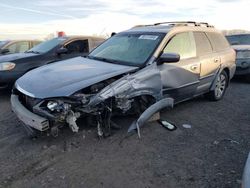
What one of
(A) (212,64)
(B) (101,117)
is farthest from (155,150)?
(A) (212,64)

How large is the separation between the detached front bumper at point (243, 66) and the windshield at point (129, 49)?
5090mm


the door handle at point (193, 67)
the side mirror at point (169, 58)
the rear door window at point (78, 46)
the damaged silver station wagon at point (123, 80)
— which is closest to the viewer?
the damaged silver station wagon at point (123, 80)

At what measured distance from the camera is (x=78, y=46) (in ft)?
28.1

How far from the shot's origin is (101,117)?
4539mm

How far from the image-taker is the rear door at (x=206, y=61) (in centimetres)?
621

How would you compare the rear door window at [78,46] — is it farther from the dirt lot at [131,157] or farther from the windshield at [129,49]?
the dirt lot at [131,157]

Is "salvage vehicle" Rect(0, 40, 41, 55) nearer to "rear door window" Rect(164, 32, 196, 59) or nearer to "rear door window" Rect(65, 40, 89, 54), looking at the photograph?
"rear door window" Rect(65, 40, 89, 54)

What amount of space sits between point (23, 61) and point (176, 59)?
4020 mm

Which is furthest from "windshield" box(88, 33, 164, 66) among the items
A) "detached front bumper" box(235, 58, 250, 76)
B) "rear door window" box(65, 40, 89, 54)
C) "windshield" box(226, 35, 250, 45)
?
"windshield" box(226, 35, 250, 45)

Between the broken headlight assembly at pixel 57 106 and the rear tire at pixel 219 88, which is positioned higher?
the broken headlight assembly at pixel 57 106

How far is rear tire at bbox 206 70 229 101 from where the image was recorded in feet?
22.8

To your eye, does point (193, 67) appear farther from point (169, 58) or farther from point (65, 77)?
point (65, 77)

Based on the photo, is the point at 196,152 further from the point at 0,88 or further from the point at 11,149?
the point at 0,88

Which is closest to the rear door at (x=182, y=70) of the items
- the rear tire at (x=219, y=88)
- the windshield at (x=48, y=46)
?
the rear tire at (x=219, y=88)
